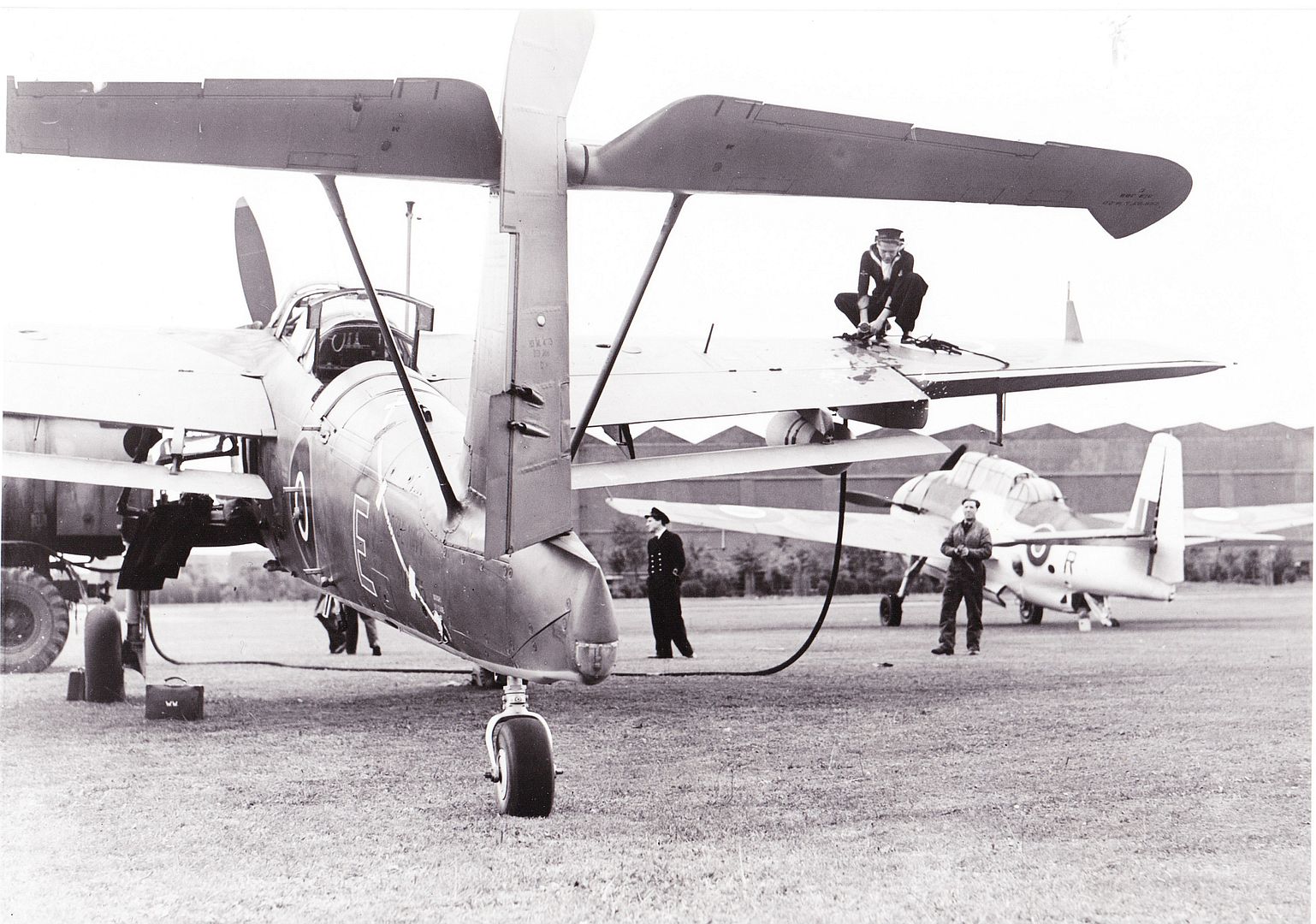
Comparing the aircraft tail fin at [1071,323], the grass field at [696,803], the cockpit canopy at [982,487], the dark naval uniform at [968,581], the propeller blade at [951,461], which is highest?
the aircraft tail fin at [1071,323]

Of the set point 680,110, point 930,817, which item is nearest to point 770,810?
point 930,817

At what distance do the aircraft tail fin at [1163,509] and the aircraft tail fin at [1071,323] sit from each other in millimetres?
4800

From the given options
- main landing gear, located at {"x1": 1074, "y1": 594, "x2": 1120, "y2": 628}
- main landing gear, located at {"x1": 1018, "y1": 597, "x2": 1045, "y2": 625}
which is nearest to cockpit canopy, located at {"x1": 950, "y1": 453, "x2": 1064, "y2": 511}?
main landing gear, located at {"x1": 1018, "y1": 597, "x2": 1045, "y2": 625}

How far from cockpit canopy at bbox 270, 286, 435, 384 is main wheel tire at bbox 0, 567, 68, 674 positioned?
457 cm

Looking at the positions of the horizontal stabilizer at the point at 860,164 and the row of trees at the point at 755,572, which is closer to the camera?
the horizontal stabilizer at the point at 860,164

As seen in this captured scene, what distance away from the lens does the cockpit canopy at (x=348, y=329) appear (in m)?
7.30

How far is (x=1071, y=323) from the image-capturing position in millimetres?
10336

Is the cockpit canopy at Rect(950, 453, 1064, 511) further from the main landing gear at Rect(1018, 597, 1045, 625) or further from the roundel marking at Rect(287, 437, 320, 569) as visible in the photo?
the roundel marking at Rect(287, 437, 320, 569)

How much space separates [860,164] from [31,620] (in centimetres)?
942

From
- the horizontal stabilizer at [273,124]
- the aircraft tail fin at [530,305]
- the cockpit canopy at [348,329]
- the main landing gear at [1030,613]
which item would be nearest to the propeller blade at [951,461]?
the main landing gear at [1030,613]

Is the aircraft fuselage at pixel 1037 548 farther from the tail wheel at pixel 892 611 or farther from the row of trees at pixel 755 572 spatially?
the row of trees at pixel 755 572

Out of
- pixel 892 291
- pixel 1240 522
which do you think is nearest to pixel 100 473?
pixel 892 291

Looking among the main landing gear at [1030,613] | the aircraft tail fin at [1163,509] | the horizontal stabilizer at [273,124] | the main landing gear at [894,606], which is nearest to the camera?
the horizontal stabilizer at [273,124]

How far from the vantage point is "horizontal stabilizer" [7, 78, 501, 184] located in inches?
143
